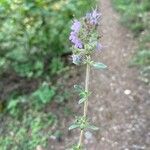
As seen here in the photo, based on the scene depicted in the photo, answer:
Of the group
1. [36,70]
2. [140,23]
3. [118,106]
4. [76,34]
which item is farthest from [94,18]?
[140,23]

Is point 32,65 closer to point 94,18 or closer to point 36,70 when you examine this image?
point 36,70

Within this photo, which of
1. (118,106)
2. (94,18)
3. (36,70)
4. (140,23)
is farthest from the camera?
(140,23)

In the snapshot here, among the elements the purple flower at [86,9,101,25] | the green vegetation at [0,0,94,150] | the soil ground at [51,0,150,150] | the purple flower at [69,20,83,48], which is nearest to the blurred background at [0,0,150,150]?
the green vegetation at [0,0,94,150]

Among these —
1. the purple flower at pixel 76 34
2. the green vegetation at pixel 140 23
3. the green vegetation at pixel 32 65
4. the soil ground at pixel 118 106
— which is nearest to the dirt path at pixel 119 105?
the soil ground at pixel 118 106

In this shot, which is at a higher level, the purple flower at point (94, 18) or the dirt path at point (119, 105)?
the purple flower at point (94, 18)

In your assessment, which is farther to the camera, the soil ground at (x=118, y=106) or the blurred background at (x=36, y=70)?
the blurred background at (x=36, y=70)

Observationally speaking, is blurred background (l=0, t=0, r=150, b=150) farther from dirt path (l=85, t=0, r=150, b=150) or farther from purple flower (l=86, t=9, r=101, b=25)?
purple flower (l=86, t=9, r=101, b=25)

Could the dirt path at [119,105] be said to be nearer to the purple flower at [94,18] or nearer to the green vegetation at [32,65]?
the green vegetation at [32,65]

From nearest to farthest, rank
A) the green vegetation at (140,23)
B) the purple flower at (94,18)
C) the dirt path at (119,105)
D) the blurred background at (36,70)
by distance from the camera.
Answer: the purple flower at (94,18), the dirt path at (119,105), the blurred background at (36,70), the green vegetation at (140,23)
